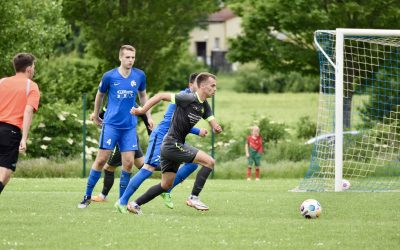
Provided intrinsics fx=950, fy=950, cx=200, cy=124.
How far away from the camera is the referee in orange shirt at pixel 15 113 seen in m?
10.9

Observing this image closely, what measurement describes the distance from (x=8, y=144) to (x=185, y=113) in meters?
2.23

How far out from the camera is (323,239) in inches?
391

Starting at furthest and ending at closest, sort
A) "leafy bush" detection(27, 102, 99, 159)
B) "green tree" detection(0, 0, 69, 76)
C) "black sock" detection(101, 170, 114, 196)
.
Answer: "green tree" detection(0, 0, 69, 76) → "leafy bush" detection(27, 102, 99, 159) → "black sock" detection(101, 170, 114, 196)

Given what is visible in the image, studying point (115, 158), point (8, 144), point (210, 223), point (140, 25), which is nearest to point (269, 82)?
point (140, 25)

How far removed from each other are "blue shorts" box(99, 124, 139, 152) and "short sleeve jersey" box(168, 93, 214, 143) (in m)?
1.10

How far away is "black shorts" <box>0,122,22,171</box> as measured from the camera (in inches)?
428

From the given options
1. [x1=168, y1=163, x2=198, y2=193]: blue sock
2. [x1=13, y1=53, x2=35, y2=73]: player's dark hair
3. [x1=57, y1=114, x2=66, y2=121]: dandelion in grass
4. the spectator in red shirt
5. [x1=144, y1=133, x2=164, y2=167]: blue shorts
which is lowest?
the spectator in red shirt

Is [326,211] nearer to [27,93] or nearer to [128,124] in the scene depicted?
[128,124]

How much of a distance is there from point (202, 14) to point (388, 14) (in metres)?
6.14

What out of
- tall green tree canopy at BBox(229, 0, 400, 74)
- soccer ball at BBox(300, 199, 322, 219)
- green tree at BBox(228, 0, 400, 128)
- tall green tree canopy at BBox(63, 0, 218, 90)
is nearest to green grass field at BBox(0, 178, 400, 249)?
soccer ball at BBox(300, 199, 322, 219)

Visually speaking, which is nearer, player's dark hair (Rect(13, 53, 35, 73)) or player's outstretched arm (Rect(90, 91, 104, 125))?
player's dark hair (Rect(13, 53, 35, 73))

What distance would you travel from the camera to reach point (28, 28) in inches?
919

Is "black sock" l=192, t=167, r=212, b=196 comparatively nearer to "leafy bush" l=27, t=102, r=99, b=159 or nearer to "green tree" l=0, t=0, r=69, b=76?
"leafy bush" l=27, t=102, r=99, b=159

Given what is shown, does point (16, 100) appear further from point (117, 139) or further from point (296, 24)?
point (296, 24)
